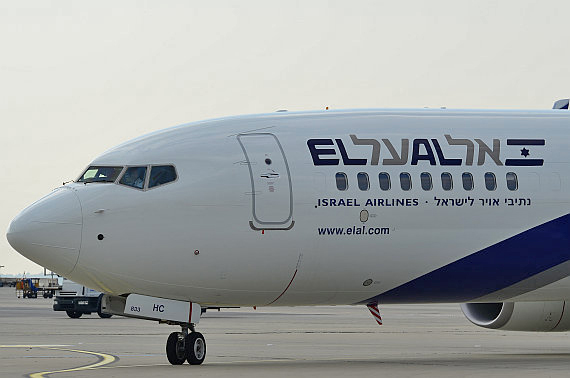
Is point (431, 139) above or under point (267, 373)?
above

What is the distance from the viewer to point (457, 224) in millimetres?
24219

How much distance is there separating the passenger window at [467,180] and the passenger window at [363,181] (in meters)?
2.08

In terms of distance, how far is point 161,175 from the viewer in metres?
23.3

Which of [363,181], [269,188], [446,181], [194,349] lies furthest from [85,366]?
[446,181]

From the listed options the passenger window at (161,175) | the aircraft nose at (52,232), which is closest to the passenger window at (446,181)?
the passenger window at (161,175)

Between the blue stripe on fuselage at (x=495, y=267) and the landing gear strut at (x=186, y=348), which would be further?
the blue stripe on fuselage at (x=495, y=267)

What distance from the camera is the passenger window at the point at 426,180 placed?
24.3 metres

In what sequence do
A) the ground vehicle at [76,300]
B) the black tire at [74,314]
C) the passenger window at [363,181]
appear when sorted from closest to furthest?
the passenger window at [363,181] < the ground vehicle at [76,300] < the black tire at [74,314]

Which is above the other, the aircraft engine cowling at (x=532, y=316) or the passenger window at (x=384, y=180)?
the passenger window at (x=384, y=180)

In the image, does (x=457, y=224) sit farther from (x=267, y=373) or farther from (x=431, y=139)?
(x=267, y=373)

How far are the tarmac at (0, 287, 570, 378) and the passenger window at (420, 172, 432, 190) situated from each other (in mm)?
3609

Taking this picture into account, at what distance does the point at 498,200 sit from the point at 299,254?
442 cm

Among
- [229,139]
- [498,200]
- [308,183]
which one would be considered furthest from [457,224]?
[229,139]

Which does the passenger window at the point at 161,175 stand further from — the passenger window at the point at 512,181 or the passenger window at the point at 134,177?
the passenger window at the point at 512,181
